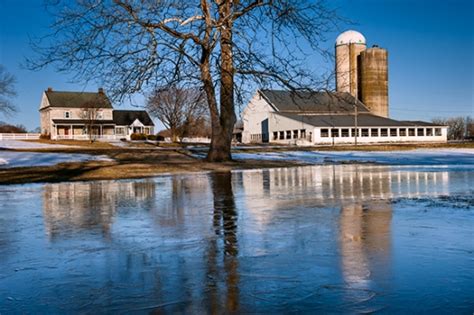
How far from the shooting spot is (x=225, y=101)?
25188mm

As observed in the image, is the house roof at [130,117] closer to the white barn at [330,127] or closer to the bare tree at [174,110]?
the bare tree at [174,110]

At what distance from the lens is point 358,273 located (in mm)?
4910

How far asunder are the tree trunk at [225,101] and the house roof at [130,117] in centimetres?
7534

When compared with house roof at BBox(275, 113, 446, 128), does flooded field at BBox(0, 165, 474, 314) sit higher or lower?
lower

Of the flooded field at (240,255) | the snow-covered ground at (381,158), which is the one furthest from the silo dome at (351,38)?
the flooded field at (240,255)

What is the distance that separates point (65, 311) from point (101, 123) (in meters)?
86.0

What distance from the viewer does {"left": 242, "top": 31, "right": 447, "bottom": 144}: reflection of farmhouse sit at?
233 feet

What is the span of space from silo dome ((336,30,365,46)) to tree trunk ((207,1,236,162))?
6943 cm

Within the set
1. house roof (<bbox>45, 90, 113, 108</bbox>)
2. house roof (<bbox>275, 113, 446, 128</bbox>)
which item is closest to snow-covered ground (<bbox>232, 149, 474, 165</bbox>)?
house roof (<bbox>275, 113, 446, 128</bbox>)

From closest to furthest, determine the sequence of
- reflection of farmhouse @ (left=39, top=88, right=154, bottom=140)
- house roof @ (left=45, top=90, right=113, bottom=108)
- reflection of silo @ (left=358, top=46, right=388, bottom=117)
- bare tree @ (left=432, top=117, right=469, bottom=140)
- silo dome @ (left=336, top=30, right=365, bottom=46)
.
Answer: reflection of farmhouse @ (left=39, top=88, right=154, bottom=140)
house roof @ (left=45, top=90, right=113, bottom=108)
reflection of silo @ (left=358, top=46, right=388, bottom=117)
silo dome @ (left=336, top=30, right=365, bottom=46)
bare tree @ (left=432, top=117, right=469, bottom=140)

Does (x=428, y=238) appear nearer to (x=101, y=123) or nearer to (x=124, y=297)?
(x=124, y=297)

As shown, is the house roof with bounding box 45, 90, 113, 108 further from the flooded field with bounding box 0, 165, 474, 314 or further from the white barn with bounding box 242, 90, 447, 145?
the flooded field with bounding box 0, 165, 474, 314

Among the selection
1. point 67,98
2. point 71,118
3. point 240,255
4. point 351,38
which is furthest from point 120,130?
point 240,255

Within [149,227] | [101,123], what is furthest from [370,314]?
[101,123]
